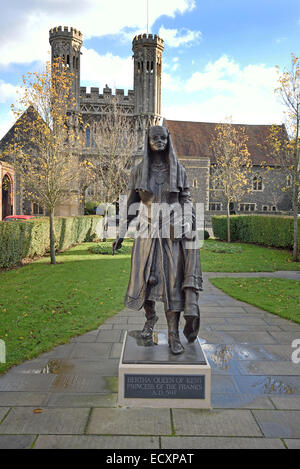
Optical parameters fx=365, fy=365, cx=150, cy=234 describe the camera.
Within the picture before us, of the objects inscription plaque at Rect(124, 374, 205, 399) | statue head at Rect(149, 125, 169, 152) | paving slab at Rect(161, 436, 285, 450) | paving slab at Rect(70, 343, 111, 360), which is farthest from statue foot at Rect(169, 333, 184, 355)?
statue head at Rect(149, 125, 169, 152)

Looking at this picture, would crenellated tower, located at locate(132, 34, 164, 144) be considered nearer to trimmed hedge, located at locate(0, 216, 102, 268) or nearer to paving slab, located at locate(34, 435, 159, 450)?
trimmed hedge, located at locate(0, 216, 102, 268)

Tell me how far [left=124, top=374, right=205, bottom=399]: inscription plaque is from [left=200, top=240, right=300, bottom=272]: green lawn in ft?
29.1

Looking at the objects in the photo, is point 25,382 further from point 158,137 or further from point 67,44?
point 67,44

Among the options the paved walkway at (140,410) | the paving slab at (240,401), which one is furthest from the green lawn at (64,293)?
the paving slab at (240,401)

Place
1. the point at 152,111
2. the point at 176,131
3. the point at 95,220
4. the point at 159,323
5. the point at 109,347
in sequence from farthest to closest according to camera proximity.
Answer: the point at 176,131
the point at 152,111
the point at 95,220
the point at 159,323
the point at 109,347

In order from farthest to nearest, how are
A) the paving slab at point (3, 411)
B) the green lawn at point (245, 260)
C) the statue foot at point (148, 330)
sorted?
the green lawn at point (245, 260)
the statue foot at point (148, 330)
the paving slab at point (3, 411)

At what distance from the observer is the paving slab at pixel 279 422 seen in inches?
125

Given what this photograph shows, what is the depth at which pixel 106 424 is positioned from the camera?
329cm

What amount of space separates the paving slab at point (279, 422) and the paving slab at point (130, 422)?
85cm

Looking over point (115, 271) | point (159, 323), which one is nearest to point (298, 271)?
point (115, 271)

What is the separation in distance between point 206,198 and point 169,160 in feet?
132

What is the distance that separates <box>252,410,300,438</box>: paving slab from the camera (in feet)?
10.4

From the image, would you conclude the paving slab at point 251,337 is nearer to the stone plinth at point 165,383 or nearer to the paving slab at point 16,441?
the stone plinth at point 165,383
